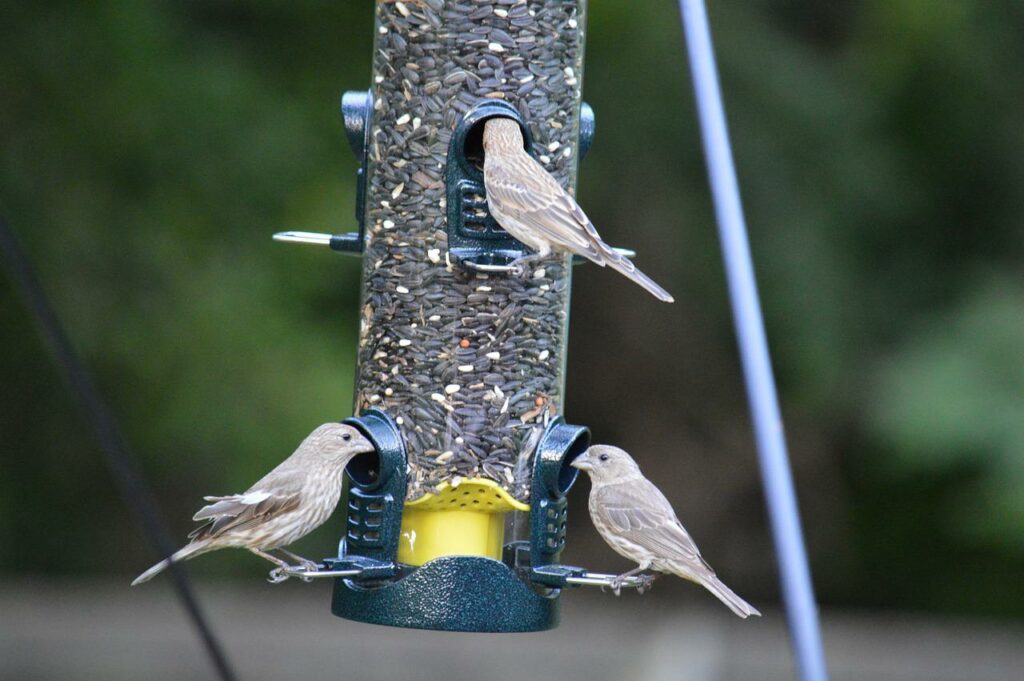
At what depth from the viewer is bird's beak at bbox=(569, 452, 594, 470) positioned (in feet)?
13.3

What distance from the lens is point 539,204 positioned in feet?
12.8

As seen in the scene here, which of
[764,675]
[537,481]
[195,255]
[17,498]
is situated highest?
[195,255]

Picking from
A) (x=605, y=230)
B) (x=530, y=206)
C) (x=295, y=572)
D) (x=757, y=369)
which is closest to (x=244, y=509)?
(x=295, y=572)

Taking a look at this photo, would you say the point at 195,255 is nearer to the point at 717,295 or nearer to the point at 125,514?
the point at 125,514

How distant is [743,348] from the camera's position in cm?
214

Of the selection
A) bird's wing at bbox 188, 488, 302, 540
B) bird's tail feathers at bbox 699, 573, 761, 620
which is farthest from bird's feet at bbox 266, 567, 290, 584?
bird's tail feathers at bbox 699, 573, 761, 620

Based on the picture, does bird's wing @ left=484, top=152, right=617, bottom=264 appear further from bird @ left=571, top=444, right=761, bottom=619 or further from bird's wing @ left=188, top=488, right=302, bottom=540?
bird's wing @ left=188, top=488, right=302, bottom=540

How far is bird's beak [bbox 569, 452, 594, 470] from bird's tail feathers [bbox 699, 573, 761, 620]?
0.41m

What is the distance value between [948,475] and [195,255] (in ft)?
12.9

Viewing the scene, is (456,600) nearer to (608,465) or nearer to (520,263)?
(608,465)

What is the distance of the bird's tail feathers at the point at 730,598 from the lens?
375cm

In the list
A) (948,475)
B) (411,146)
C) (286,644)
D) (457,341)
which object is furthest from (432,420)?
(948,475)

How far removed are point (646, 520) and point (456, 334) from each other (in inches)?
27.5

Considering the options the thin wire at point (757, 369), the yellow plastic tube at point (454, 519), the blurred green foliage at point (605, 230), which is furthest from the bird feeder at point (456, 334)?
the blurred green foliage at point (605, 230)
